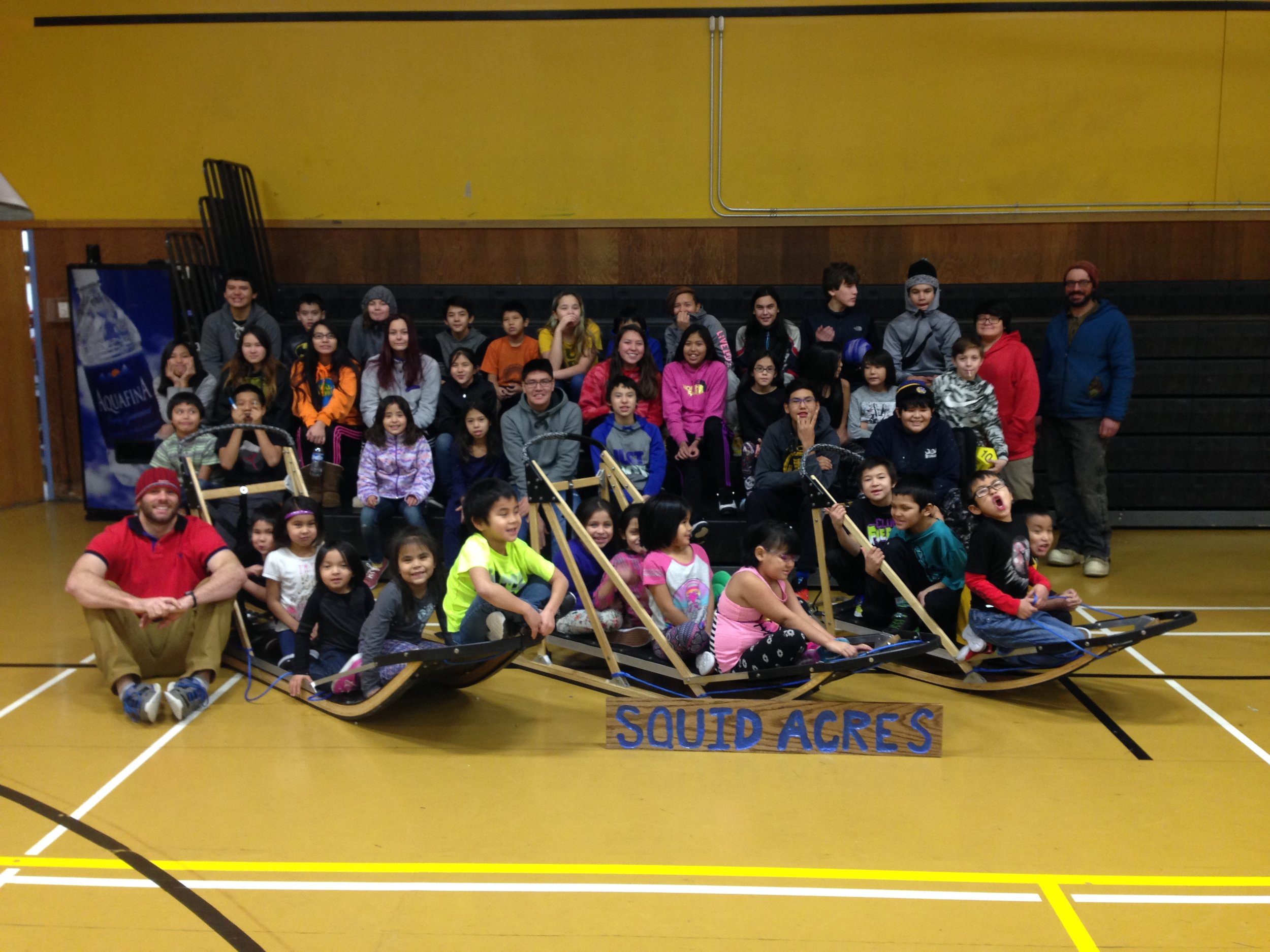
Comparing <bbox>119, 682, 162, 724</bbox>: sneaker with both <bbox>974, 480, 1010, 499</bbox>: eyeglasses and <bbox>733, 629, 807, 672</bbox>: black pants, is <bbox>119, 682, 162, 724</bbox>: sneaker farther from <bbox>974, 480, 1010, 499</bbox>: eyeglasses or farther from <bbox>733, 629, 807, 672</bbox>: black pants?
<bbox>974, 480, 1010, 499</bbox>: eyeglasses

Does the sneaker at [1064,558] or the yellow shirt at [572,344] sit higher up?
the yellow shirt at [572,344]

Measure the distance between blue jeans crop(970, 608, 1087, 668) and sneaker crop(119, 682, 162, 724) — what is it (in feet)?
12.3

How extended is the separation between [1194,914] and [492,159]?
8034 millimetres

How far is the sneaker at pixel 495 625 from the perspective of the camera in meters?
4.87

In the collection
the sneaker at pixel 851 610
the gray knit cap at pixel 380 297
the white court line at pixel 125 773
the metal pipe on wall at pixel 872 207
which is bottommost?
the white court line at pixel 125 773

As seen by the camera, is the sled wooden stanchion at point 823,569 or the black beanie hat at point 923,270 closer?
the sled wooden stanchion at point 823,569

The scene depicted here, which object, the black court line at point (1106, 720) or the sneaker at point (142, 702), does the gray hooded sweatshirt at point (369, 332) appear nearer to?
the sneaker at point (142, 702)

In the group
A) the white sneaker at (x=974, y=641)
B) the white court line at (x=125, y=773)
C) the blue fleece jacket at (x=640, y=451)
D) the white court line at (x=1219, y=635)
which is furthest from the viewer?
the blue fleece jacket at (x=640, y=451)

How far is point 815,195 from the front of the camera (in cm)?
934

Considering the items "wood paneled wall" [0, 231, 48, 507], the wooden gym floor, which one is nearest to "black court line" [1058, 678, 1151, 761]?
the wooden gym floor

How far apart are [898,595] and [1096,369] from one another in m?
2.79

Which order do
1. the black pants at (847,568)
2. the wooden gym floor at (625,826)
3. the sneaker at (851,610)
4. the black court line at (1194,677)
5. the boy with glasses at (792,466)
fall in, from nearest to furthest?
the wooden gym floor at (625,826) → the black court line at (1194,677) → the sneaker at (851,610) → the black pants at (847,568) → the boy with glasses at (792,466)

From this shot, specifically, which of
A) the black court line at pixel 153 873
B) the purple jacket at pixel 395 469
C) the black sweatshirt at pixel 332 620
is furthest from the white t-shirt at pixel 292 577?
the black court line at pixel 153 873

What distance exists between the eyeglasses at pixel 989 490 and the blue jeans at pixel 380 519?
351cm
